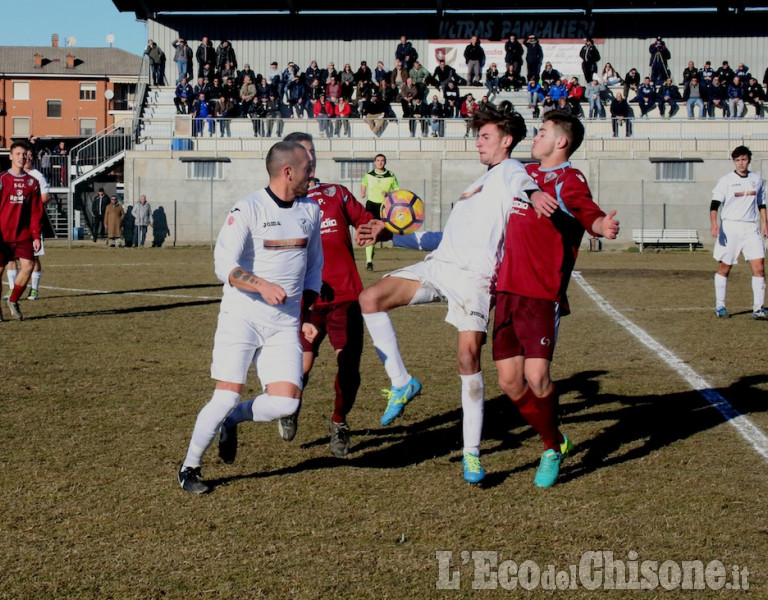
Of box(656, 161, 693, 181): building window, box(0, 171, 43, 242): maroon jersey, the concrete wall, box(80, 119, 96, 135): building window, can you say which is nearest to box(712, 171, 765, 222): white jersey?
box(0, 171, 43, 242): maroon jersey

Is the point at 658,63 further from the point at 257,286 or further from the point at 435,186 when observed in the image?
the point at 257,286

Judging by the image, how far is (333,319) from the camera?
21.9 feet

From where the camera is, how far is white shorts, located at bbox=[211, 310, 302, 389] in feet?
17.4

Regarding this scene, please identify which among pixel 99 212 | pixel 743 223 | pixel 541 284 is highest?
pixel 743 223

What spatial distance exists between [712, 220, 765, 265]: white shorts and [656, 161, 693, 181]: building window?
2126 centimetres

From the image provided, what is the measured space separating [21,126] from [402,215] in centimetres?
8586

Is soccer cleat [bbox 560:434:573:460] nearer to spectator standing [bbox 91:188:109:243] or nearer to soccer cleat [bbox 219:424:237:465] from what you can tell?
soccer cleat [bbox 219:424:237:465]

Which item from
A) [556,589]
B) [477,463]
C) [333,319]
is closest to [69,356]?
[333,319]

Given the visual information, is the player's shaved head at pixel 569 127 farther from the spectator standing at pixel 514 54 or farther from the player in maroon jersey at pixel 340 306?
the spectator standing at pixel 514 54

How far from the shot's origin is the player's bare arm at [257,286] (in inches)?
199

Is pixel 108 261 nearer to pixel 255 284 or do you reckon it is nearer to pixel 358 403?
pixel 358 403

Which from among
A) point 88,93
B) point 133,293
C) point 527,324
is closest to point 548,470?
point 527,324

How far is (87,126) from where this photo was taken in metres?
87.8

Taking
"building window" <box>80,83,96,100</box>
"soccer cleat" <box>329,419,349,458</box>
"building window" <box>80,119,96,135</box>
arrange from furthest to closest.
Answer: "building window" <box>80,83,96,100</box> → "building window" <box>80,119,96,135</box> → "soccer cleat" <box>329,419,349,458</box>
